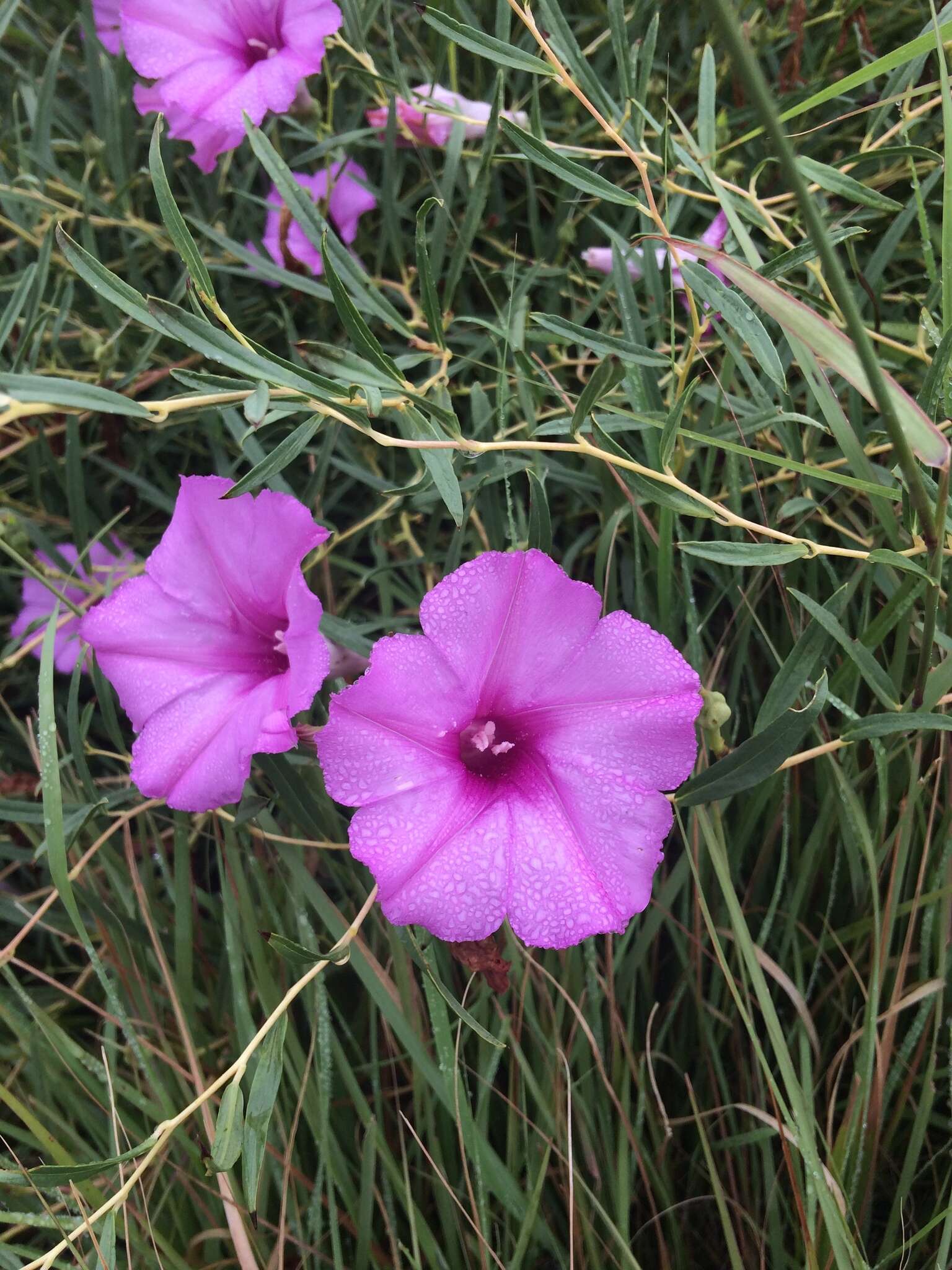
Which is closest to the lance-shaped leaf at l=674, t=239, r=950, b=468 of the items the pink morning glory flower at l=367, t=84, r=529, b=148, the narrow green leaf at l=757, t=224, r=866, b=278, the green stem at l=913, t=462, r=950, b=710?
the green stem at l=913, t=462, r=950, b=710

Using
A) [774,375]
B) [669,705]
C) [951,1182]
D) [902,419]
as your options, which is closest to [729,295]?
[774,375]

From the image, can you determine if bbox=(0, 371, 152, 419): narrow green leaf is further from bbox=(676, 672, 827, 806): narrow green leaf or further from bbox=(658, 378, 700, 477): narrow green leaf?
bbox=(676, 672, 827, 806): narrow green leaf

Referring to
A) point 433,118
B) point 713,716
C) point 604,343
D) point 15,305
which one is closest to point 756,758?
point 713,716

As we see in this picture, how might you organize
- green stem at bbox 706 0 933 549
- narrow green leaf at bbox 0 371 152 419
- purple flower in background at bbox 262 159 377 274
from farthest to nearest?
purple flower in background at bbox 262 159 377 274 → narrow green leaf at bbox 0 371 152 419 → green stem at bbox 706 0 933 549

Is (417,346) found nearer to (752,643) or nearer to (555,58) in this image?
(555,58)

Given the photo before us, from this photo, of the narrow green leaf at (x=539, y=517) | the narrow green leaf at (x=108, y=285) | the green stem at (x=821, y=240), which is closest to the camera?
the green stem at (x=821, y=240)

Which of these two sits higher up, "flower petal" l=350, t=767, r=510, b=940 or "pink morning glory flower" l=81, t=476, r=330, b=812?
"pink morning glory flower" l=81, t=476, r=330, b=812

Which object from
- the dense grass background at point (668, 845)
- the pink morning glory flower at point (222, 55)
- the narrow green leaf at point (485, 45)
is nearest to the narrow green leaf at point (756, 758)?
the dense grass background at point (668, 845)

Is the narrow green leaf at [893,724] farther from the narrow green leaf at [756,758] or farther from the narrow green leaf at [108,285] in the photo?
the narrow green leaf at [108,285]

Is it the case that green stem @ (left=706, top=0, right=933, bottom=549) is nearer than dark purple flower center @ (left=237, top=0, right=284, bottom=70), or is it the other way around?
green stem @ (left=706, top=0, right=933, bottom=549)
